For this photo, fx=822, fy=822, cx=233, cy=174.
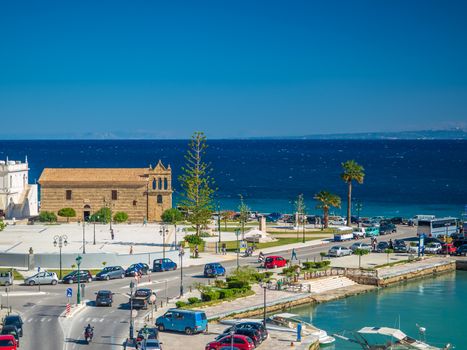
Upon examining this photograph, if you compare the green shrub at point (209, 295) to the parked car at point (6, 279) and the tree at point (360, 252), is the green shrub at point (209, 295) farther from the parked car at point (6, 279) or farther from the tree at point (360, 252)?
the tree at point (360, 252)

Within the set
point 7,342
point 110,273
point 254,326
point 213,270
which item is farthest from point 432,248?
point 7,342

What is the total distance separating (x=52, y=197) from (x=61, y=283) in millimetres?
36800

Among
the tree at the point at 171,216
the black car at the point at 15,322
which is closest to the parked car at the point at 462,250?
the tree at the point at 171,216

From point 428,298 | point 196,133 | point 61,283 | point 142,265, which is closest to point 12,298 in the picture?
point 61,283

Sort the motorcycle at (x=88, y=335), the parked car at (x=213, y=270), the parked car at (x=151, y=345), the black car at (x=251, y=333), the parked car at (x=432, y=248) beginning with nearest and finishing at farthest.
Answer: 1. the parked car at (x=151, y=345)
2. the motorcycle at (x=88, y=335)
3. the black car at (x=251, y=333)
4. the parked car at (x=213, y=270)
5. the parked car at (x=432, y=248)

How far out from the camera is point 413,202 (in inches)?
5359

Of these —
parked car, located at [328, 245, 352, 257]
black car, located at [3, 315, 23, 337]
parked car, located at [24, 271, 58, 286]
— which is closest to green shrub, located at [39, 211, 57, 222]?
parked car, located at [328, 245, 352, 257]

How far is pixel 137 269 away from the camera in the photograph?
185 feet

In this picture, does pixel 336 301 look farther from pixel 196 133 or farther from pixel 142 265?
pixel 196 133

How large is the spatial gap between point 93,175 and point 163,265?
3336 centimetres

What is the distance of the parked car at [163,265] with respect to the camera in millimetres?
58219

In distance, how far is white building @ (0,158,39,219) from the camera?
9006cm

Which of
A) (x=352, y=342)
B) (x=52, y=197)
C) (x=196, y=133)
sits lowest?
(x=352, y=342)

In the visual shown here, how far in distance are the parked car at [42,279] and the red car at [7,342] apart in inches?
683
